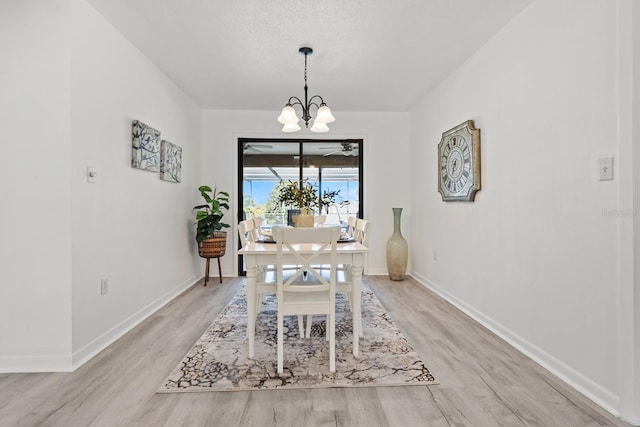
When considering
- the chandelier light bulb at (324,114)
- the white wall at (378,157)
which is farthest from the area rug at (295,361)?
the white wall at (378,157)

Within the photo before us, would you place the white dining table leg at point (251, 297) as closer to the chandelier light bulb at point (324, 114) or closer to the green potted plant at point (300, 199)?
the green potted plant at point (300, 199)

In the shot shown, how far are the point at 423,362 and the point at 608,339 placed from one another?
1.01m

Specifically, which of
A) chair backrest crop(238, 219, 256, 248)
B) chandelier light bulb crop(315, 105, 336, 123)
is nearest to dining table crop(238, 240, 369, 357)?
chair backrest crop(238, 219, 256, 248)

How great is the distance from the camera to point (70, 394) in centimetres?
191

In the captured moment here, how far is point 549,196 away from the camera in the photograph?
2217mm

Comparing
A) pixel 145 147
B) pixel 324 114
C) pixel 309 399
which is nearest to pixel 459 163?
pixel 324 114

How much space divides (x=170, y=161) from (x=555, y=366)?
3869mm

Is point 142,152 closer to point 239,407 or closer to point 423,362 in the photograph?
point 239,407

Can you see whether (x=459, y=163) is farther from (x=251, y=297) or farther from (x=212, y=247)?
(x=212, y=247)

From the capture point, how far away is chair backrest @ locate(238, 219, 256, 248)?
2898mm

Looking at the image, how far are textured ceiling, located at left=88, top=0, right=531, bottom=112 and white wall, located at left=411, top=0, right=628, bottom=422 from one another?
0.39 m

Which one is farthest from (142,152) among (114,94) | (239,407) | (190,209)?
(239,407)

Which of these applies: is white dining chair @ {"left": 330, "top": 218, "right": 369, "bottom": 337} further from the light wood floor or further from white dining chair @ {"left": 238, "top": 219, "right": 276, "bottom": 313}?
the light wood floor

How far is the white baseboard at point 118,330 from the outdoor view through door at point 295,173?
6.01 ft
